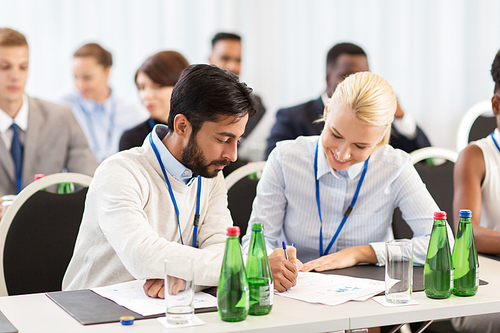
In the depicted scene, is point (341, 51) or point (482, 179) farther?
point (341, 51)

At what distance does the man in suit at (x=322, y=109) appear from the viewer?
3.04m

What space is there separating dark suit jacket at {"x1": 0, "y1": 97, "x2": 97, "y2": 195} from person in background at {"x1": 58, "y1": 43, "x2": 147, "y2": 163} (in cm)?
100

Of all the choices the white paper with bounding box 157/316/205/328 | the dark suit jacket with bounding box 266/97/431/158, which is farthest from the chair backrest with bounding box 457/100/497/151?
the white paper with bounding box 157/316/205/328

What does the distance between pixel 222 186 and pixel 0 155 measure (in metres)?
1.69

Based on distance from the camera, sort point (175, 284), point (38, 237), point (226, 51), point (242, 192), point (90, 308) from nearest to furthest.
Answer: point (175, 284), point (90, 308), point (38, 237), point (242, 192), point (226, 51)

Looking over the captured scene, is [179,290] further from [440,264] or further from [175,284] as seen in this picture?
[440,264]

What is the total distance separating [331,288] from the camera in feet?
4.51

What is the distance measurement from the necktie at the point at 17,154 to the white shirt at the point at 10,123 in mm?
16

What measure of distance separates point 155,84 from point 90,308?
73.9 inches

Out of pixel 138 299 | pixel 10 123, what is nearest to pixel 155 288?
pixel 138 299

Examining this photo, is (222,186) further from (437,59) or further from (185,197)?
(437,59)

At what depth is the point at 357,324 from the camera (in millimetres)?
1175

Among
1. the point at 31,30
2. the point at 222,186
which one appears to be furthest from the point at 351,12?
the point at 222,186

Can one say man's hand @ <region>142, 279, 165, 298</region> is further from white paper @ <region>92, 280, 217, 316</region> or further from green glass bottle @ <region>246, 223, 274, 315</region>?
green glass bottle @ <region>246, 223, 274, 315</region>
